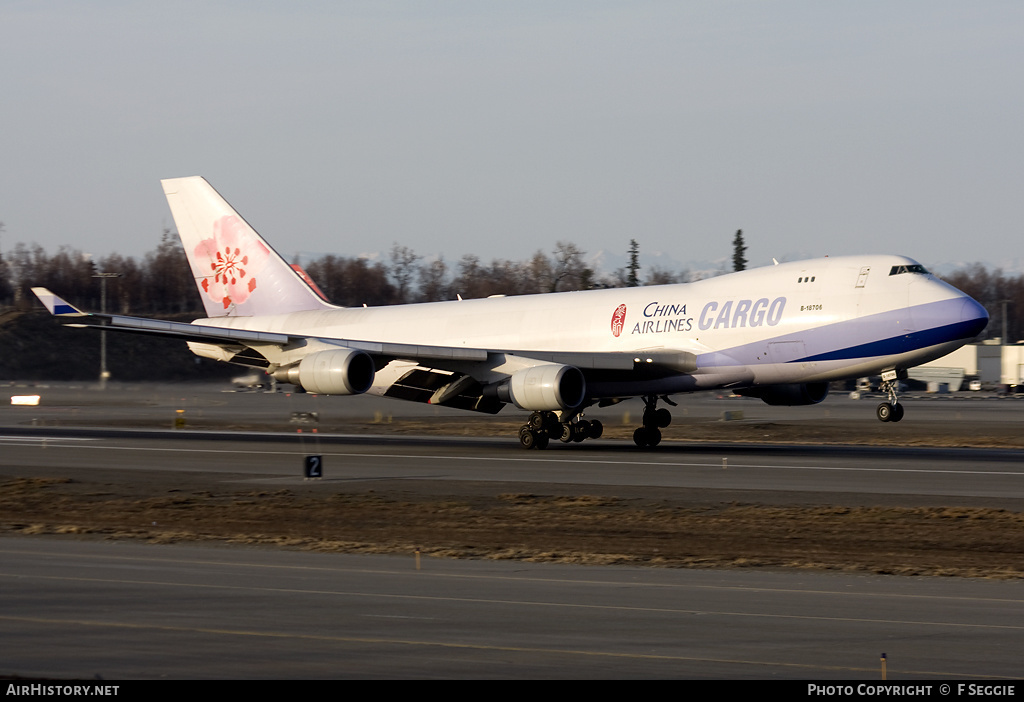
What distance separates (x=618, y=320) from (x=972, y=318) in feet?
33.0

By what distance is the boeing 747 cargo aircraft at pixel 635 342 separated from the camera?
103ft

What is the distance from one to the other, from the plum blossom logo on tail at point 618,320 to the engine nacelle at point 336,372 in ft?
24.2

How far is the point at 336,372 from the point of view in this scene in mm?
33469

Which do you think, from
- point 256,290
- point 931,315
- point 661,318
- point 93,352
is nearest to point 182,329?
point 256,290

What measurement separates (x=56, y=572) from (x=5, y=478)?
1429cm

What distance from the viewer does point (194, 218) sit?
4359cm

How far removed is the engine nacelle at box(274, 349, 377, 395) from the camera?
1319 inches

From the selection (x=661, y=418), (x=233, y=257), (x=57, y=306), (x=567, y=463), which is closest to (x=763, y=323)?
(x=661, y=418)

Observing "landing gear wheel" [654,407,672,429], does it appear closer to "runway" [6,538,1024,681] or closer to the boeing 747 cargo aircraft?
the boeing 747 cargo aircraft

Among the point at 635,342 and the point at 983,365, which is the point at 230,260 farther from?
the point at 983,365

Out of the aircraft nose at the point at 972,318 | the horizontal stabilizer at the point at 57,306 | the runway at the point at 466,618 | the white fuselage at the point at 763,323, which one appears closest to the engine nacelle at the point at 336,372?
the white fuselage at the point at 763,323

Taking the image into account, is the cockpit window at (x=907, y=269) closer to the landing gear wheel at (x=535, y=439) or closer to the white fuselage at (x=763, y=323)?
the white fuselage at (x=763, y=323)

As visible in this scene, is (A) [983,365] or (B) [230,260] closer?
(B) [230,260]

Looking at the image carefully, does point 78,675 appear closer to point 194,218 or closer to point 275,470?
point 275,470
